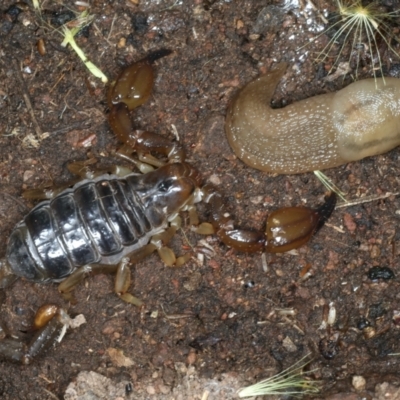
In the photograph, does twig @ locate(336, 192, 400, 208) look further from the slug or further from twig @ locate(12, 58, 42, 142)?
twig @ locate(12, 58, 42, 142)

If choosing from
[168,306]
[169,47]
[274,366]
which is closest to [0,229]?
[168,306]

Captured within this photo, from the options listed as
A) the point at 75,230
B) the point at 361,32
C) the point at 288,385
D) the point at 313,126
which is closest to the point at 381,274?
the point at 288,385

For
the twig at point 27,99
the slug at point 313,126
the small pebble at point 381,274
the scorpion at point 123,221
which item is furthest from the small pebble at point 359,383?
the twig at point 27,99

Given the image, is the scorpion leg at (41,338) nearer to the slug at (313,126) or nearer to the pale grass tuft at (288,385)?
the pale grass tuft at (288,385)

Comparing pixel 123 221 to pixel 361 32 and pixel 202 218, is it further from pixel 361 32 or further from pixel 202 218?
pixel 361 32

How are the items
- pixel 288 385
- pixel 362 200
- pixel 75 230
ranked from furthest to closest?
1. pixel 362 200
2. pixel 288 385
3. pixel 75 230
